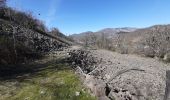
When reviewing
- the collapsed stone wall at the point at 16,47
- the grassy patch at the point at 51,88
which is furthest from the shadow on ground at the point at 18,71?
the collapsed stone wall at the point at 16,47

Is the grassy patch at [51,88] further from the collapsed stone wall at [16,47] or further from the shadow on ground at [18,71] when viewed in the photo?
the collapsed stone wall at [16,47]

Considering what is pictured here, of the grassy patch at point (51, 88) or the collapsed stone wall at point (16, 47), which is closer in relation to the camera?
the grassy patch at point (51, 88)

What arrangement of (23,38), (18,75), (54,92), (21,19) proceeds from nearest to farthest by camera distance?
(54,92) < (18,75) < (23,38) < (21,19)

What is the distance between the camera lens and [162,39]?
5834 cm

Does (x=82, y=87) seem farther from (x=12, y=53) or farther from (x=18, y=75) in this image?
(x=12, y=53)

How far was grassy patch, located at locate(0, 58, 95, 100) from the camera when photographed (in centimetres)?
1556

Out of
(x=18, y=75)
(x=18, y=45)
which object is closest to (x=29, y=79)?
(x=18, y=75)

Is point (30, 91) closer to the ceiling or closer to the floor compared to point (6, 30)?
closer to the floor

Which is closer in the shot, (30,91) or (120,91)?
(120,91)

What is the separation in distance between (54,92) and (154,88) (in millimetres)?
6095

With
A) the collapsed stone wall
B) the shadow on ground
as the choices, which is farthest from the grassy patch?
the collapsed stone wall

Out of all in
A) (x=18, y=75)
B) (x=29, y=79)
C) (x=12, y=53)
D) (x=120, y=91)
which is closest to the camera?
(x=120, y=91)

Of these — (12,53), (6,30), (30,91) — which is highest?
(6,30)

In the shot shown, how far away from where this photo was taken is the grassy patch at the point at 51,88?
15.6 m
